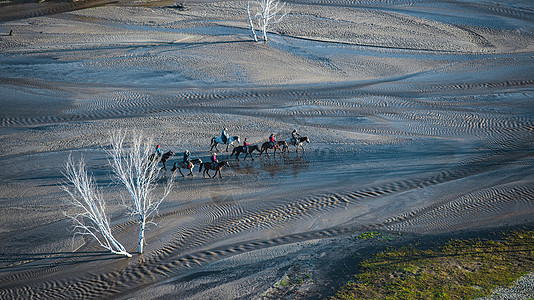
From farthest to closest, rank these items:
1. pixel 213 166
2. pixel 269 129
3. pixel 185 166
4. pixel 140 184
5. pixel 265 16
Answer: pixel 265 16, pixel 269 129, pixel 185 166, pixel 213 166, pixel 140 184

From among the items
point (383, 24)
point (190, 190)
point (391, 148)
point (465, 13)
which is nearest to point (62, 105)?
point (190, 190)

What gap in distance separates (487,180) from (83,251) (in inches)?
676

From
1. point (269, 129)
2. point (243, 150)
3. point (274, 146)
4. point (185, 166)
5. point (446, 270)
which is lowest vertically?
point (446, 270)

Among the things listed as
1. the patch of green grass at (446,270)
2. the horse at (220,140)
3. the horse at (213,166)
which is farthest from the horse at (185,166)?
the patch of green grass at (446,270)

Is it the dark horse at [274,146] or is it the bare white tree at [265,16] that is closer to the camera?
the dark horse at [274,146]

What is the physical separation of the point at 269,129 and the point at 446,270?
13.7 meters

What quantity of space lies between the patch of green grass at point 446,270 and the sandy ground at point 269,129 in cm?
94

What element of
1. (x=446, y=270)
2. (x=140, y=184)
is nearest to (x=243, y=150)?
(x=140, y=184)

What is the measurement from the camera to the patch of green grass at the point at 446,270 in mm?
13977

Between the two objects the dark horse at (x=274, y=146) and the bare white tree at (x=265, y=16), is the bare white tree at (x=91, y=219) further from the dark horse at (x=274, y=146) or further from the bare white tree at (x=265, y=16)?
the bare white tree at (x=265, y=16)

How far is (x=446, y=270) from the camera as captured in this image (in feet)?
49.1

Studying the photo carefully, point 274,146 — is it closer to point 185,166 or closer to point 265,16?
point 185,166

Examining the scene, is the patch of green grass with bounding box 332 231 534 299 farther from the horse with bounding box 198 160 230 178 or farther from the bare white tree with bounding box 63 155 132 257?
the horse with bounding box 198 160 230 178

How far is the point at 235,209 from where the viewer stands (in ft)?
63.5
